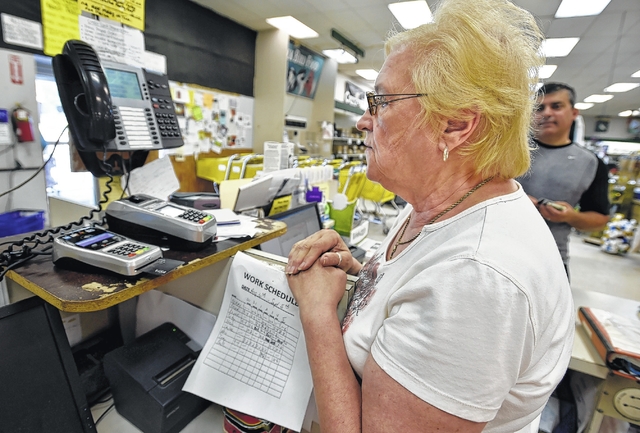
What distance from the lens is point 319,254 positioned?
0.72 m

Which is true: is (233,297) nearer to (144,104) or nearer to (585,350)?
(144,104)

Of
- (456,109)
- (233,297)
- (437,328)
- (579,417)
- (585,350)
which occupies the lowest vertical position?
(579,417)

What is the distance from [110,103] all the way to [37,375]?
0.58 m

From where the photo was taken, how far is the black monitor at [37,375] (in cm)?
60

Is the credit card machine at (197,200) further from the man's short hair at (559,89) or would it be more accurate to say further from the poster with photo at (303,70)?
the poster with photo at (303,70)

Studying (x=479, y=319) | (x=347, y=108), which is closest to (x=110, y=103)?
(x=479, y=319)

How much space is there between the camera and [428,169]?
62cm

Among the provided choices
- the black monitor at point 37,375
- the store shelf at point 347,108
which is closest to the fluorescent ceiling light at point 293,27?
the store shelf at point 347,108

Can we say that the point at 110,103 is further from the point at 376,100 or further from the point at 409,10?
the point at 409,10

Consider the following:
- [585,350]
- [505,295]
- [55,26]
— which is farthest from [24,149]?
[585,350]

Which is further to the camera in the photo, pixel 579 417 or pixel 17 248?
pixel 579 417

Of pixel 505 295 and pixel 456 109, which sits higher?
pixel 456 109

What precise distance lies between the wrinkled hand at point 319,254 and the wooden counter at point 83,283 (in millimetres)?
181

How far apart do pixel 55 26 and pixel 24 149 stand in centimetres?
168
